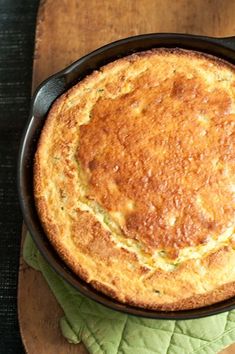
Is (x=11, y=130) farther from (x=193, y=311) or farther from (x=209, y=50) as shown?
(x=193, y=311)

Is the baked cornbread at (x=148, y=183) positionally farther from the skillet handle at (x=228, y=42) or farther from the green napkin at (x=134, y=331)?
the green napkin at (x=134, y=331)

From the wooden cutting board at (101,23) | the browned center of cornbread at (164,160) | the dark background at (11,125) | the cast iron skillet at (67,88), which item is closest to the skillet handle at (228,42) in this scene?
the cast iron skillet at (67,88)

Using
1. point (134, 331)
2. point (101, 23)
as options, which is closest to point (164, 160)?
point (134, 331)

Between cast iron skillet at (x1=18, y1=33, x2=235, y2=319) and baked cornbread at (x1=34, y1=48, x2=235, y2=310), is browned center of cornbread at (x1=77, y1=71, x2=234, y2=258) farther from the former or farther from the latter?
cast iron skillet at (x1=18, y1=33, x2=235, y2=319)

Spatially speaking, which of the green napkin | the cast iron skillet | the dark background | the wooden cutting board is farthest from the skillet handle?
the dark background

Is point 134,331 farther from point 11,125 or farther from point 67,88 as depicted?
point 11,125

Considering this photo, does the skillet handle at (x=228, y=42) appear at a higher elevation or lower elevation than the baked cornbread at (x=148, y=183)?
higher
